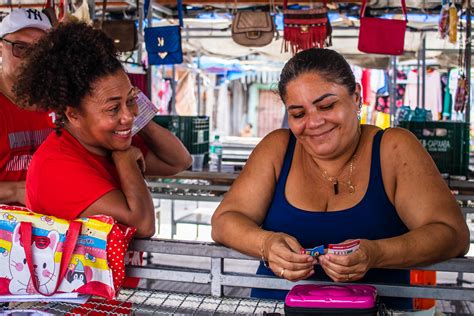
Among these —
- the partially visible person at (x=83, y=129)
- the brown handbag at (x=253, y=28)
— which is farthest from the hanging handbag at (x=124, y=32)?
the partially visible person at (x=83, y=129)

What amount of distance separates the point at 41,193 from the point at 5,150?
2.52 ft

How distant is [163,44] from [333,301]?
4.69 meters

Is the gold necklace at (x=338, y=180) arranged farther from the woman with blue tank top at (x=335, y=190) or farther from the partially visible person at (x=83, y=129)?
the partially visible person at (x=83, y=129)

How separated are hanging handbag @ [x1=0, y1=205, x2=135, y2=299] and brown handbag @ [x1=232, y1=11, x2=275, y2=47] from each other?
15.4ft

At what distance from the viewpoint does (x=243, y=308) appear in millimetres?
1464

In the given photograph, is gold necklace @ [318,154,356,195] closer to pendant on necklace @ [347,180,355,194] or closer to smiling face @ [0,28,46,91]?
pendant on necklace @ [347,180,355,194]

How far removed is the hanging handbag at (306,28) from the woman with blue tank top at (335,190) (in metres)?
3.63

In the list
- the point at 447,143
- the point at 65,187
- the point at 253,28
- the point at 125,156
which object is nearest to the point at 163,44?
the point at 253,28

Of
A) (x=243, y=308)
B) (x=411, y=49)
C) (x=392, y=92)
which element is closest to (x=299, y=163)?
(x=243, y=308)

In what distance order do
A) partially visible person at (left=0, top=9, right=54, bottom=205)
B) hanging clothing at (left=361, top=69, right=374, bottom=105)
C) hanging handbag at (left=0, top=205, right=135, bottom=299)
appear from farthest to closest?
hanging clothing at (left=361, top=69, right=374, bottom=105) → partially visible person at (left=0, top=9, right=54, bottom=205) → hanging handbag at (left=0, top=205, right=135, bottom=299)

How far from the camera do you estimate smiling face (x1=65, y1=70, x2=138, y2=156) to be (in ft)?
6.25

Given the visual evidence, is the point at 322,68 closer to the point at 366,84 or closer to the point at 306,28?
the point at 306,28

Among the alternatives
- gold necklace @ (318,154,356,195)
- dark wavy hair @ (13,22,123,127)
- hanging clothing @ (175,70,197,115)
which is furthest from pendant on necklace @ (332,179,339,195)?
hanging clothing @ (175,70,197,115)

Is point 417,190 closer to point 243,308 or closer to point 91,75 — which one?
point 243,308
